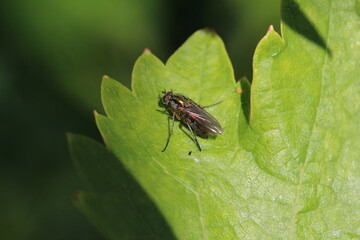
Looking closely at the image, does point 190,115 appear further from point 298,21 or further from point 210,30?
point 298,21

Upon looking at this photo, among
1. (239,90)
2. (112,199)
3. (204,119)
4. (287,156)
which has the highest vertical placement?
(239,90)

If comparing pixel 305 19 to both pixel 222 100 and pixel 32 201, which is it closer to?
pixel 222 100

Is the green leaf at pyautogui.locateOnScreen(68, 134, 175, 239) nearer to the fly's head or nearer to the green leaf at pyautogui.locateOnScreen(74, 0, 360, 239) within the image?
the green leaf at pyautogui.locateOnScreen(74, 0, 360, 239)

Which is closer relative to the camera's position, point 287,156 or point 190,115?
point 287,156

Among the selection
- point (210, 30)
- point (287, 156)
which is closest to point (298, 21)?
point (210, 30)

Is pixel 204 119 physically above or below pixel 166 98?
below

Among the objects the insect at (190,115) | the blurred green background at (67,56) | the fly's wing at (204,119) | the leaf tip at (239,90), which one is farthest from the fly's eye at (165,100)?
the blurred green background at (67,56)

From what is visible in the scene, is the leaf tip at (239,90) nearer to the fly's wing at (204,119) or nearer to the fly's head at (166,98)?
the fly's wing at (204,119)

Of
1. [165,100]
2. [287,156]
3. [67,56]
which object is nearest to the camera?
[287,156]
